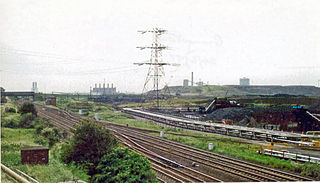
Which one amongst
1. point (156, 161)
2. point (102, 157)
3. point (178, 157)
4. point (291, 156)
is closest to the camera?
point (102, 157)

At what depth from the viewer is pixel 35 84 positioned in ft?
24.7

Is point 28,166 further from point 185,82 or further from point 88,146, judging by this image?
point 185,82

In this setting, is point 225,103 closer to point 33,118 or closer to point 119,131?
point 119,131

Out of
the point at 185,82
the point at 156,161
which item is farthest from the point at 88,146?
the point at 185,82

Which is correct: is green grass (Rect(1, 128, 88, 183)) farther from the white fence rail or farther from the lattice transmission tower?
the white fence rail

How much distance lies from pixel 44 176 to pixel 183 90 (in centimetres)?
475

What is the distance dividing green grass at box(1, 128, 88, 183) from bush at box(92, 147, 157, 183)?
530mm

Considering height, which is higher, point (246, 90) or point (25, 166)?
point (246, 90)

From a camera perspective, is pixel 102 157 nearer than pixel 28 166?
No

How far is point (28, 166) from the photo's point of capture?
253 inches

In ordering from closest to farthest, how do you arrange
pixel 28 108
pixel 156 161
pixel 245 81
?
pixel 156 161, pixel 28 108, pixel 245 81

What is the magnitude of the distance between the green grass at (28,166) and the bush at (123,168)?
530 mm

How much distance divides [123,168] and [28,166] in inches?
90.9

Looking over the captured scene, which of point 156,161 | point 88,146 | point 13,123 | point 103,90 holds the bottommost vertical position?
point 156,161
